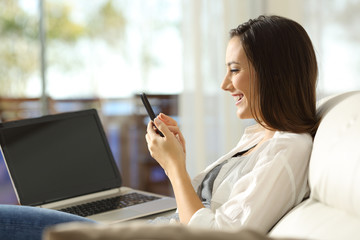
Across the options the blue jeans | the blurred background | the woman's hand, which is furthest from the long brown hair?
the blurred background

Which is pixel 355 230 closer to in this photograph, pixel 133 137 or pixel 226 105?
pixel 226 105

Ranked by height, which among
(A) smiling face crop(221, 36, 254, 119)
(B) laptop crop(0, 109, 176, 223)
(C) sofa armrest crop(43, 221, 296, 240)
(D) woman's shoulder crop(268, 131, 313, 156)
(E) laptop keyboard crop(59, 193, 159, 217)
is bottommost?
(E) laptop keyboard crop(59, 193, 159, 217)

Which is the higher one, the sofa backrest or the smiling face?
the smiling face

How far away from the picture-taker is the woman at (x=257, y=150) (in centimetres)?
118

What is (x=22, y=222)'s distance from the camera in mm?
1109

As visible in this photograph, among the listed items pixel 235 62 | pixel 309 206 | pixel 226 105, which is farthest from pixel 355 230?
pixel 226 105

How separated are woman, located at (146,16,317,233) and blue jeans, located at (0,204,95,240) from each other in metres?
0.34

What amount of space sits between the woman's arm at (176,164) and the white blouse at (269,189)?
5 cm

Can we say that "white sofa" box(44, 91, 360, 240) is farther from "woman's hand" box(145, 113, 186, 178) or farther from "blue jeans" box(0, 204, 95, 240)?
"blue jeans" box(0, 204, 95, 240)

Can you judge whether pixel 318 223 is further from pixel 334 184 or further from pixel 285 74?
pixel 285 74

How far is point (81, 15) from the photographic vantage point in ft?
12.1

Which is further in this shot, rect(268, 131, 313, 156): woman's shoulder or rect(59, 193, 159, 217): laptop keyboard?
rect(59, 193, 159, 217): laptop keyboard

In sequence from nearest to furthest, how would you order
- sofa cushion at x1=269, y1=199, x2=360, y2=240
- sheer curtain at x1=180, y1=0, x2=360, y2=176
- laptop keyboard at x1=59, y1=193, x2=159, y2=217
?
sofa cushion at x1=269, y1=199, x2=360, y2=240
laptop keyboard at x1=59, y1=193, x2=159, y2=217
sheer curtain at x1=180, y1=0, x2=360, y2=176

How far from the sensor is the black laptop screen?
62.6 inches
